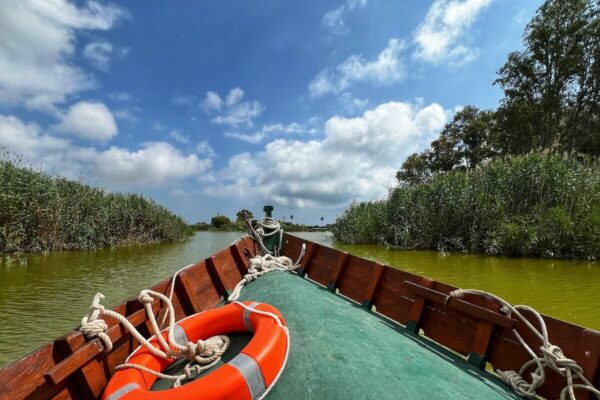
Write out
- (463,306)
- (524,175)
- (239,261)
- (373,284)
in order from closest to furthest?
(463,306) < (373,284) < (239,261) < (524,175)

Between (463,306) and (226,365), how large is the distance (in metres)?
1.64

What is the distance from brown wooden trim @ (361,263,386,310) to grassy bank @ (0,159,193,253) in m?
11.7

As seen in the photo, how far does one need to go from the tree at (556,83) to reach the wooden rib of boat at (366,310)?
987 inches

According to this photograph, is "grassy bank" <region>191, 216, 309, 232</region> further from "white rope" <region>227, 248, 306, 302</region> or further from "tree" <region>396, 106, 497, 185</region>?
"white rope" <region>227, 248, 306, 302</region>

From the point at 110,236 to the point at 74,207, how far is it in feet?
8.64

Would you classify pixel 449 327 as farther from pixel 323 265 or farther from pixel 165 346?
pixel 165 346

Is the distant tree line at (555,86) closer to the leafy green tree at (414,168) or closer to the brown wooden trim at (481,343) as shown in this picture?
the leafy green tree at (414,168)

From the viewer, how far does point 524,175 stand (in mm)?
11703

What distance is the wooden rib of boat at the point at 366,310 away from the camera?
151cm

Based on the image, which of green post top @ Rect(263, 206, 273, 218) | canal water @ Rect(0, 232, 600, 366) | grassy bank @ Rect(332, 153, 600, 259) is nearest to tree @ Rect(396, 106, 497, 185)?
grassy bank @ Rect(332, 153, 600, 259)

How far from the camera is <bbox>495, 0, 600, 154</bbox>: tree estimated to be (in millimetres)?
22016

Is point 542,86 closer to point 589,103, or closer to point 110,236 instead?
point 589,103

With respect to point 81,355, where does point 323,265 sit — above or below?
above

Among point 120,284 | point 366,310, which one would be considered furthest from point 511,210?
point 120,284
